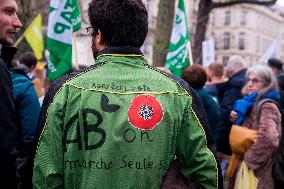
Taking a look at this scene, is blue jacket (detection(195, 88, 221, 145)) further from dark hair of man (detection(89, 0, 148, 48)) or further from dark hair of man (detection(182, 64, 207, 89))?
dark hair of man (detection(89, 0, 148, 48))

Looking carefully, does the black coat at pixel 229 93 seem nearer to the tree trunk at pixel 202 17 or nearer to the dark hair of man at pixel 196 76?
the dark hair of man at pixel 196 76

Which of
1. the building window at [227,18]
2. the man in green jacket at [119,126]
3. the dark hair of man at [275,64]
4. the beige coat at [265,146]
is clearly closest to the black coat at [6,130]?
the man in green jacket at [119,126]

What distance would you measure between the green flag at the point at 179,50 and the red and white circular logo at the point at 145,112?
4.87 meters

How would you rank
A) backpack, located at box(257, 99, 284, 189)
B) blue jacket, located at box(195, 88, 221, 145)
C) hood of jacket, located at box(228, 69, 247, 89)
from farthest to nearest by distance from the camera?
1. hood of jacket, located at box(228, 69, 247, 89)
2. blue jacket, located at box(195, 88, 221, 145)
3. backpack, located at box(257, 99, 284, 189)

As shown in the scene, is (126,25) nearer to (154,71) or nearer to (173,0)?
(154,71)

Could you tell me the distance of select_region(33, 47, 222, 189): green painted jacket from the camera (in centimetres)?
234

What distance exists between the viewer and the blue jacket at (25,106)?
3598 millimetres

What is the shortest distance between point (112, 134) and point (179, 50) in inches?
200

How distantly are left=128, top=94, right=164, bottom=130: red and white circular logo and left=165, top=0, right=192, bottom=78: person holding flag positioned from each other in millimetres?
4852

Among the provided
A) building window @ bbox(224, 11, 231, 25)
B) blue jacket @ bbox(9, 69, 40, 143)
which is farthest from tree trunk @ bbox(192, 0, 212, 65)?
building window @ bbox(224, 11, 231, 25)

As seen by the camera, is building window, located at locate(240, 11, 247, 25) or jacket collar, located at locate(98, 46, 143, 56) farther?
building window, located at locate(240, 11, 247, 25)

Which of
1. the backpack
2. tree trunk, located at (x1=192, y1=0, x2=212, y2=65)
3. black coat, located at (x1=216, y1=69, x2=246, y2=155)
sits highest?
tree trunk, located at (x1=192, y1=0, x2=212, y2=65)

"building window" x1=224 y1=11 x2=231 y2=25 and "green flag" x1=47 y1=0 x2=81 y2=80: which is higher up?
"building window" x1=224 y1=11 x2=231 y2=25

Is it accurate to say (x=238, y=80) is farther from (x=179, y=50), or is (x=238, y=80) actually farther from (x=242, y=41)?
(x=242, y=41)
